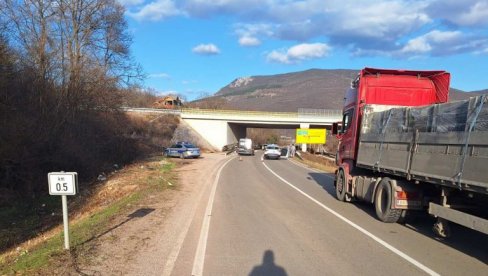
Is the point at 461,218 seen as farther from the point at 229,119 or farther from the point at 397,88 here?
the point at 229,119

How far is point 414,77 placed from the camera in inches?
554

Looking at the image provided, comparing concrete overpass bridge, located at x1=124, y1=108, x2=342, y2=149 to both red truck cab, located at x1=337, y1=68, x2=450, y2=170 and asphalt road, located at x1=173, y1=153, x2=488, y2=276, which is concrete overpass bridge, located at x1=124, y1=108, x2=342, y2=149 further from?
asphalt road, located at x1=173, y1=153, x2=488, y2=276

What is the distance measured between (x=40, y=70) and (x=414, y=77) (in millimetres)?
23015

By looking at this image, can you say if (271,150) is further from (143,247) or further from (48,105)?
(143,247)

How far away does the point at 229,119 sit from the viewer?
79.6m

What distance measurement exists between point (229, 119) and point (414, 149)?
70.2m

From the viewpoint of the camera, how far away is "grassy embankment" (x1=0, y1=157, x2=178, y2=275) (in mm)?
7352

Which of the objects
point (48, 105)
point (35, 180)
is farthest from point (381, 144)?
point (48, 105)

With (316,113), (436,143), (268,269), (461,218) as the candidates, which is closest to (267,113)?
(316,113)

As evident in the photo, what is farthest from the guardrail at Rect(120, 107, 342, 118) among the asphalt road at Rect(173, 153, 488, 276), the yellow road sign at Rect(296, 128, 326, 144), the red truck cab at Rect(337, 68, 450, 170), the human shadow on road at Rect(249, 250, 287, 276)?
the human shadow on road at Rect(249, 250, 287, 276)

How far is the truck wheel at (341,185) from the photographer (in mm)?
15133

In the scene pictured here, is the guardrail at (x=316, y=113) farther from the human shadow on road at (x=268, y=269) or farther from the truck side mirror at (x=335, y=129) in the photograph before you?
the human shadow on road at (x=268, y=269)

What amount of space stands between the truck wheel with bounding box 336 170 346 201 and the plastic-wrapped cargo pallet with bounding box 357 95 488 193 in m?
2.59

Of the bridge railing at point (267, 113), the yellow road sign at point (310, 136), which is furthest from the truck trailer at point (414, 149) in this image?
the bridge railing at point (267, 113)
